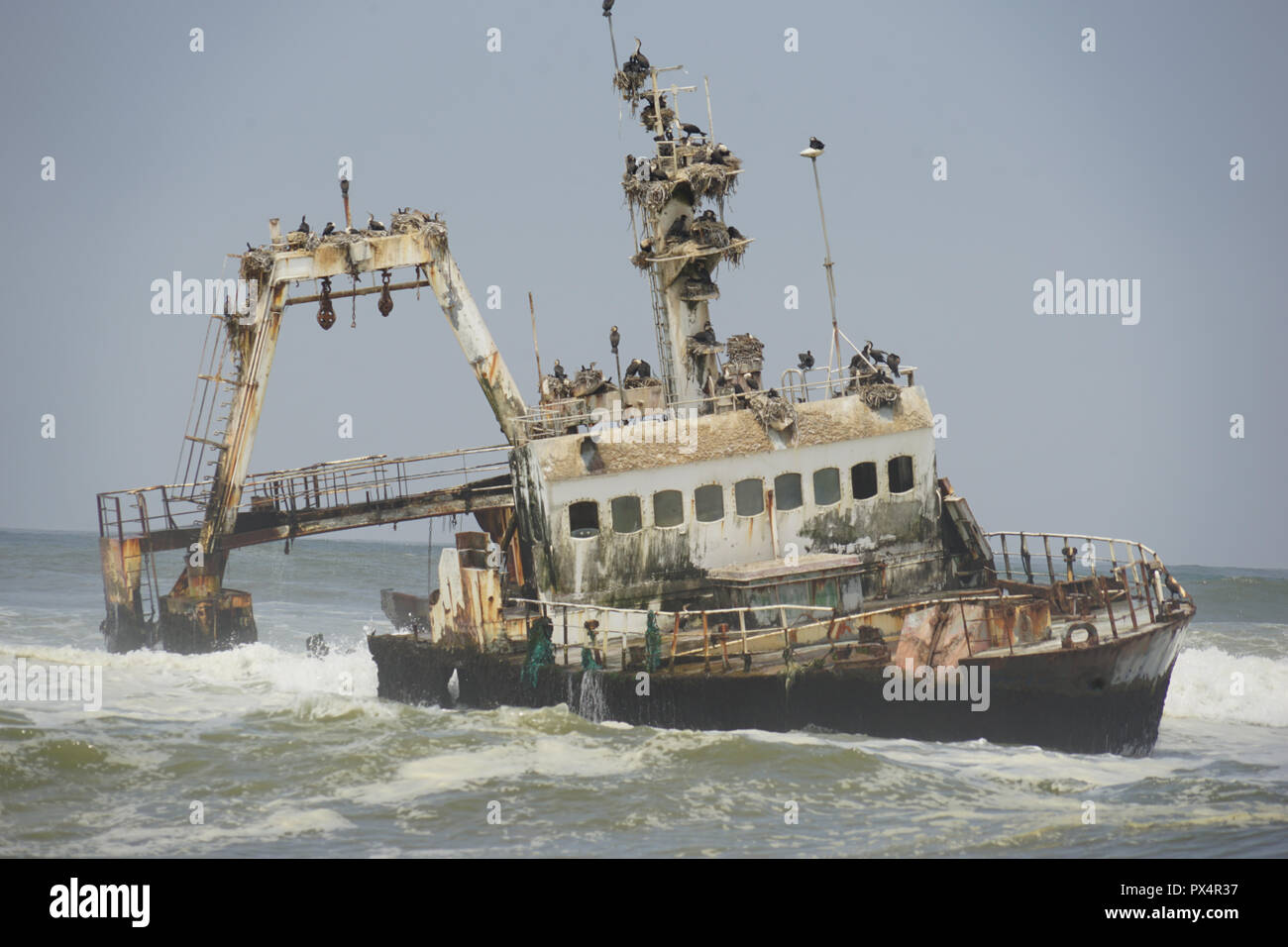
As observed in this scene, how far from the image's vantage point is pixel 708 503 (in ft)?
85.4

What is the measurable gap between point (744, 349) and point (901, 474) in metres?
3.25

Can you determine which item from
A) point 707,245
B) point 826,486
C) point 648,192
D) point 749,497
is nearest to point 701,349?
point 707,245

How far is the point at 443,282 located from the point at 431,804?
1217 centimetres

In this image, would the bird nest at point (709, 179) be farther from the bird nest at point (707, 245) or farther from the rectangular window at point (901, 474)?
the rectangular window at point (901, 474)

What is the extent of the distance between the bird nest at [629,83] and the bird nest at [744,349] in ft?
16.3

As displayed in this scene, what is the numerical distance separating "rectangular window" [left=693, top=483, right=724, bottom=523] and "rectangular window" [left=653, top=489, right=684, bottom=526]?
0.77 feet

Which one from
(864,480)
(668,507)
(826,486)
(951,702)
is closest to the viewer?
(951,702)

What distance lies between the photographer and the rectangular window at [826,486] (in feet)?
86.3

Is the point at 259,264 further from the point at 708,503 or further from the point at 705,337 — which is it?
the point at 708,503

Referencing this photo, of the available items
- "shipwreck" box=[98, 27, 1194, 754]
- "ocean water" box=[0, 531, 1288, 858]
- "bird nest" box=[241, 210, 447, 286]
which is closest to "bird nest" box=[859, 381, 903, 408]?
"shipwreck" box=[98, 27, 1194, 754]

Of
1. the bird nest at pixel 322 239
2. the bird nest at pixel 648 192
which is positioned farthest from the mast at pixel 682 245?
the bird nest at pixel 322 239

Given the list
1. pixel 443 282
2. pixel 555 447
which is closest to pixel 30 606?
pixel 443 282
